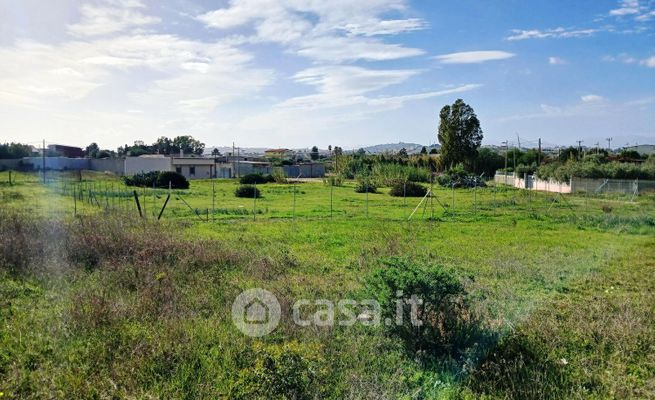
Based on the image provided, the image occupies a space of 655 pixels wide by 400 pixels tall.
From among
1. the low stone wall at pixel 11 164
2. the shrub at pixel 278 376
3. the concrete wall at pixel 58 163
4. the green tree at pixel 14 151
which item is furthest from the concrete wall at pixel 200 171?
the shrub at pixel 278 376

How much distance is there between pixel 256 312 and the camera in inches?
239

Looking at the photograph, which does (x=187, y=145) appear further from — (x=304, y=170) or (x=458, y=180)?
(x=458, y=180)

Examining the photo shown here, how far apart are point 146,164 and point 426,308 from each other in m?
59.0

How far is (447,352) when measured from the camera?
5.02 m

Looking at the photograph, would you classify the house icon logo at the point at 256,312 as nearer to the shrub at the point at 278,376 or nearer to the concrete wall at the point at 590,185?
the shrub at the point at 278,376

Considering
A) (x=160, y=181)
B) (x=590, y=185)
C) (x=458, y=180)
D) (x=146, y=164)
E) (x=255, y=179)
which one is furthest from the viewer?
(x=146, y=164)

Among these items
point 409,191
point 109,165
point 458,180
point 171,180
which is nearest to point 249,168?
point 109,165

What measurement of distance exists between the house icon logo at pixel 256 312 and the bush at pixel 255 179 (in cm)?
3587

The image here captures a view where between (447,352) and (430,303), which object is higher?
(430,303)

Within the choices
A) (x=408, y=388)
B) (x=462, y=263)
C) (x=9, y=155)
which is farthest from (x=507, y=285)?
(x=9, y=155)

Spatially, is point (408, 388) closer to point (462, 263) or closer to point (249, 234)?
point (462, 263)

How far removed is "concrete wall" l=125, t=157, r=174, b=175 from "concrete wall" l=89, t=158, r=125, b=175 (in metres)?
1.22

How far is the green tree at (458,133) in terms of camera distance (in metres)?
50.0

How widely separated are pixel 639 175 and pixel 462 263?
31150 millimetres
